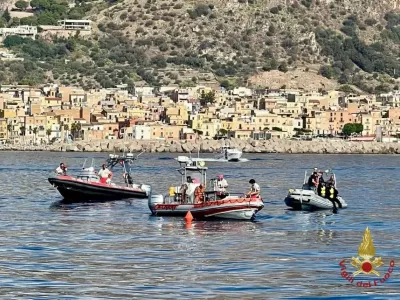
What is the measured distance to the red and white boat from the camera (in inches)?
1790

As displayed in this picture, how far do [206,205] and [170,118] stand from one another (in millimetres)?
138741

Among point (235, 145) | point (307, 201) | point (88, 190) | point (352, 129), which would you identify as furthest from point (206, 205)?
point (352, 129)

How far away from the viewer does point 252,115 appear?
618 feet

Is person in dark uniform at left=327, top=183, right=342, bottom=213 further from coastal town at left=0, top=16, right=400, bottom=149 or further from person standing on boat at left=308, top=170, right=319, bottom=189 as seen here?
coastal town at left=0, top=16, right=400, bottom=149

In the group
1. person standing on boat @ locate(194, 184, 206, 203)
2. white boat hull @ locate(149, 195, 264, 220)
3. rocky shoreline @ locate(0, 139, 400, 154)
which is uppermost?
person standing on boat @ locate(194, 184, 206, 203)

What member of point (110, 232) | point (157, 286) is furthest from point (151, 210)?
point (157, 286)

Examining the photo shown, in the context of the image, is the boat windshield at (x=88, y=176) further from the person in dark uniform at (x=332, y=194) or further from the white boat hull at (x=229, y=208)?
the white boat hull at (x=229, y=208)

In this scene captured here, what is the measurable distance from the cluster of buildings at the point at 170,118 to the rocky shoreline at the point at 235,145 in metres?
4.91

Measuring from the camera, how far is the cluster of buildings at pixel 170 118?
179 metres

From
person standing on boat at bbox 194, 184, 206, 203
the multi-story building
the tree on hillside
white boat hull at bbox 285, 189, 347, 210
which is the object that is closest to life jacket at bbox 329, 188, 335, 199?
white boat hull at bbox 285, 189, 347, 210

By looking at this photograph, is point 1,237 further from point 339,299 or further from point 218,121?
point 218,121

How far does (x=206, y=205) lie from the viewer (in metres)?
45.6

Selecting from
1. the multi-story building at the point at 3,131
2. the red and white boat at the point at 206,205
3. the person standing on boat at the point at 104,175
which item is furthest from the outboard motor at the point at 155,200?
the multi-story building at the point at 3,131

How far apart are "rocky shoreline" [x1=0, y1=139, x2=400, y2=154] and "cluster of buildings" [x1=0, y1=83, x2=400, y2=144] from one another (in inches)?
193
